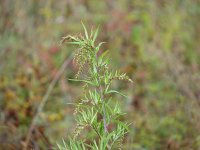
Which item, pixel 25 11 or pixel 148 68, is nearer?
pixel 148 68

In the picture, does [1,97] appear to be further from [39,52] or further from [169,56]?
[169,56]

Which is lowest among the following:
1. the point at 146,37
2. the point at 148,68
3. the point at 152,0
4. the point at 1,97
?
the point at 1,97

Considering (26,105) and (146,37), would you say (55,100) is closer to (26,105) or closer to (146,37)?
(26,105)

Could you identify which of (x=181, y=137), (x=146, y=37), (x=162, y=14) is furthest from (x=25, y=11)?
(x=181, y=137)

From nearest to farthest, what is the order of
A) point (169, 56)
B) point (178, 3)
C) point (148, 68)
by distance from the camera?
point (169, 56), point (148, 68), point (178, 3)

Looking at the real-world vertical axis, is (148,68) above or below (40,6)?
below

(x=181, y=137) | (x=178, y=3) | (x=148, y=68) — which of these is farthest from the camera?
(x=178, y=3)
